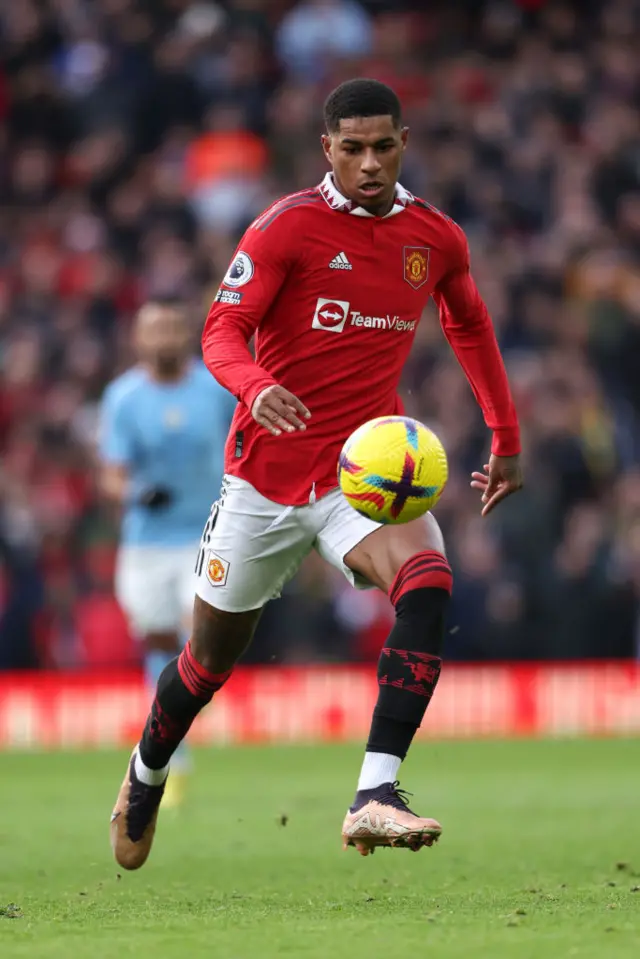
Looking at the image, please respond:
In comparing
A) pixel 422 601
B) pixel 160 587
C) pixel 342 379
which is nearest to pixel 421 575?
pixel 422 601

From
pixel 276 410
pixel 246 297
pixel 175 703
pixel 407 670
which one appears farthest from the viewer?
pixel 175 703

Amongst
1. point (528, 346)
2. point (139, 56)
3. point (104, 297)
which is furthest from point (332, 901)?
point (139, 56)

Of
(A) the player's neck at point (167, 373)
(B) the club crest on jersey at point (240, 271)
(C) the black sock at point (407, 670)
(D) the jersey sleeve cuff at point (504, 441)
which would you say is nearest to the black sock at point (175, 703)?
(C) the black sock at point (407, 670)

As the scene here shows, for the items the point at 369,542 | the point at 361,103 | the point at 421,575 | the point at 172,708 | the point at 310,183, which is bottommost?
the point at 172,708

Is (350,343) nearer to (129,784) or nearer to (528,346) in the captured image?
(129,784)

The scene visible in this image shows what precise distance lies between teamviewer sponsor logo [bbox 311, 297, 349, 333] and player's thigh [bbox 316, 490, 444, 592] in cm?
57

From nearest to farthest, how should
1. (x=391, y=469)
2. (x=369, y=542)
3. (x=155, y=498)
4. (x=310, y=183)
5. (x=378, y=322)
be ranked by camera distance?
(x=391, y=469) → (x=369, y=542) → (x=378, y=322) → (x=155, y=498) → (x=310, y=183)

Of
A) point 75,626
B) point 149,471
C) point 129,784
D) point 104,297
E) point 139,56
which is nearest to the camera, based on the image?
point 129,784

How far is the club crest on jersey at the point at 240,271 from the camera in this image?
232 inches

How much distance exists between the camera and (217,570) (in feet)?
20.4

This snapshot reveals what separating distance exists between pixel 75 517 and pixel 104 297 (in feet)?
9.20

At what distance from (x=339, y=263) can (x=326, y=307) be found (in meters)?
0.16

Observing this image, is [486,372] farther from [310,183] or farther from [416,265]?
[310,183]

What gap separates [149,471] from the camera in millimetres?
10461
